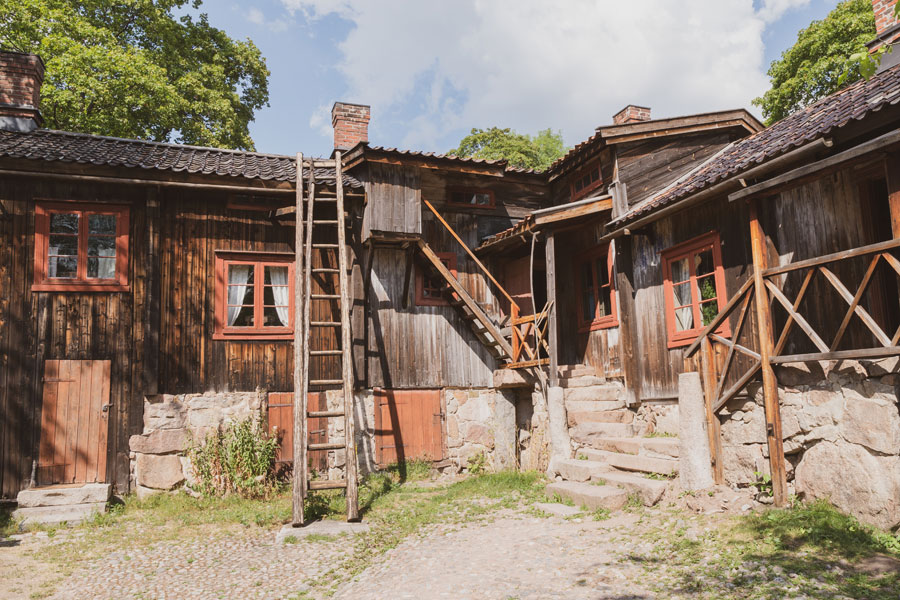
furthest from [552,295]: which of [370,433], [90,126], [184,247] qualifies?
[90,126]

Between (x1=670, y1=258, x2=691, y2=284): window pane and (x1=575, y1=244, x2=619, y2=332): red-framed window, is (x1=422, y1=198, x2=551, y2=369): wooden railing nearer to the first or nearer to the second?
(x1=575, y1=244, x2=619, y2=332): red-framed window

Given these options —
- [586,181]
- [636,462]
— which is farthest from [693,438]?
[586,181]

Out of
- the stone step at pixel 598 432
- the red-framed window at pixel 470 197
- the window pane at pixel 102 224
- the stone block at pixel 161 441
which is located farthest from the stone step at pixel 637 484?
the window pane at pixel 102 224

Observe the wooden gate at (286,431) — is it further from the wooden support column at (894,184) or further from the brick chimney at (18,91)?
the wooden support column at (894,184)

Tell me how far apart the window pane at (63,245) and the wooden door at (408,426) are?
570 cm

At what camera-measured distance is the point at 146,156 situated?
11320mm

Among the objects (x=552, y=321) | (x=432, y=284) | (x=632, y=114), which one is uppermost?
(x=632, y=114)

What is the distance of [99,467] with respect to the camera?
10078mm

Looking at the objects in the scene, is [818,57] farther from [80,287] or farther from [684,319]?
[80,287]

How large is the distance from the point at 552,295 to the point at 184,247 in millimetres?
6429

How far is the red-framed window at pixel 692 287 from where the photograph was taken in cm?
898

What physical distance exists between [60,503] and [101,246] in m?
4.10

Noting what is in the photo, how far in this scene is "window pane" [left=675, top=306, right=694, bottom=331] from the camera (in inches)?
375

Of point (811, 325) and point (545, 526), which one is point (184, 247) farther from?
point (811, 325)
